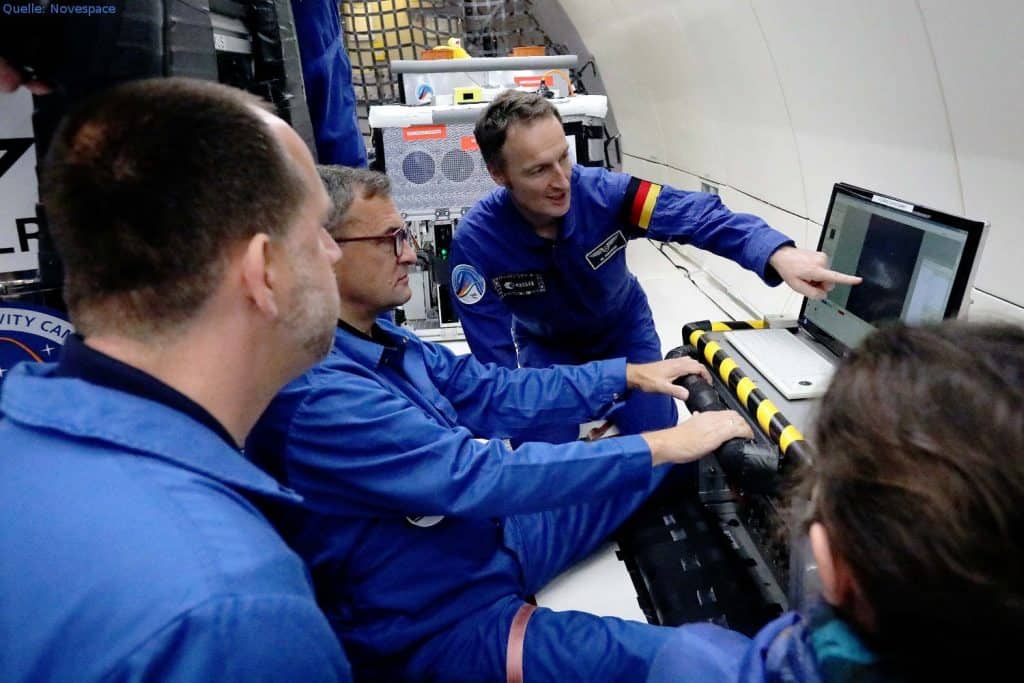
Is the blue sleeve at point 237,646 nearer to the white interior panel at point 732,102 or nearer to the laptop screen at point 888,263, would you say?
the laptop screen at point 888,263

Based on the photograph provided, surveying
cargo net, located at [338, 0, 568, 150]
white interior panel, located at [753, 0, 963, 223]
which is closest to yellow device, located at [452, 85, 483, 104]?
white interior panel, located at [753, 0, 963, 223]

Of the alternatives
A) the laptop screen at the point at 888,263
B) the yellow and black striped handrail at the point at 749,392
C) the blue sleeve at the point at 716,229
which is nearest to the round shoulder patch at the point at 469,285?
the blue sleeve at the point at 716,229

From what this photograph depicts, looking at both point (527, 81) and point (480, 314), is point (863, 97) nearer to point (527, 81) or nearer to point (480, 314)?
point (480, 314)

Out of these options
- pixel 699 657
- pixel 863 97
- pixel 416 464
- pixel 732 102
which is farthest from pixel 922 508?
pixel 732 102

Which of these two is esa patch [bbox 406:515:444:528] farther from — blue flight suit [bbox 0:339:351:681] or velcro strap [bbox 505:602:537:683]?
blue flight suit [bbox 0:339:351:681]

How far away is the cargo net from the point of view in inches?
301

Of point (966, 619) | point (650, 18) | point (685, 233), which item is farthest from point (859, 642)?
point (650, 18)

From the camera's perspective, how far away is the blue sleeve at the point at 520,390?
2.14 meters

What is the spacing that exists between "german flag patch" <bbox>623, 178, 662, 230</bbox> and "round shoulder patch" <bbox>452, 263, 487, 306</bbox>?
65cm

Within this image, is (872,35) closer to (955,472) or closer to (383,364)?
(383,364)

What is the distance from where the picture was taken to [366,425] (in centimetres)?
146

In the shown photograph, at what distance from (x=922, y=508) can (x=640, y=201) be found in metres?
2.27

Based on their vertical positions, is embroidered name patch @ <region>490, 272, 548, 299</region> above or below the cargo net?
below

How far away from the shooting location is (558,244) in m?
2.84
